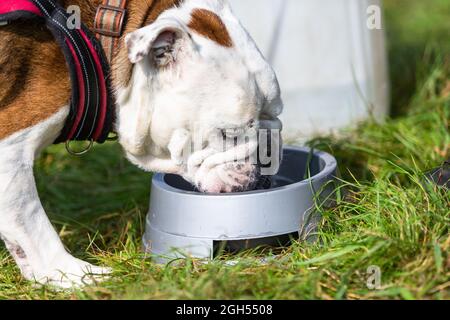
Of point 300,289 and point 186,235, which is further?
point 186,235

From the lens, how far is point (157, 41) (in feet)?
8.93

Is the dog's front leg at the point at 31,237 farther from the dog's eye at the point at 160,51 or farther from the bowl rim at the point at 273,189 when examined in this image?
the dog's eye at the point at 160,51

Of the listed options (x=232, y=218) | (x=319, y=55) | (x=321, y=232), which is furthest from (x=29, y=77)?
(x=319, y=55)

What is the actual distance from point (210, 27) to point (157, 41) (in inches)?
8.5

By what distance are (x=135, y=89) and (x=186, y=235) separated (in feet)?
2.03

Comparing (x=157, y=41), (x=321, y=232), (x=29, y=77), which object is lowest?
(x=321, y=232)

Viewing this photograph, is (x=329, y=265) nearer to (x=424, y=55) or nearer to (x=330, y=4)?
(x=330, y=4)

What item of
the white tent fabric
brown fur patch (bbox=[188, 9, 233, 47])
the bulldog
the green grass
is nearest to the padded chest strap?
the bulldog

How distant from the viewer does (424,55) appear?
18.7ft

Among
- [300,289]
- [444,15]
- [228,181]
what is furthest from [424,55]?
[300,289]

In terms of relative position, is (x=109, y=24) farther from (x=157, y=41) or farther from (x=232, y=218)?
(x=232, y=218)

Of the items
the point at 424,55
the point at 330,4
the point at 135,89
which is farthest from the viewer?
the point at 424,55

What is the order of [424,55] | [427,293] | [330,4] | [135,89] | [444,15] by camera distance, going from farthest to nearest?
[444,15] < [424,55] < [330,4] < [135,89] < [427,293]

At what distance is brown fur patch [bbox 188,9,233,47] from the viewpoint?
2791 millimetres
